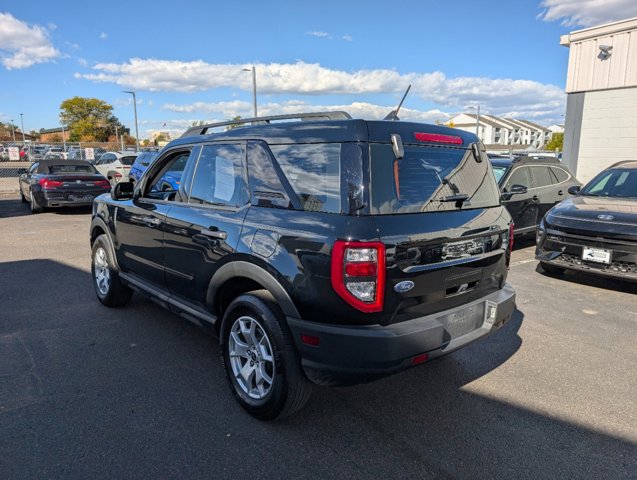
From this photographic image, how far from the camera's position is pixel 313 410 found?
3.11 m

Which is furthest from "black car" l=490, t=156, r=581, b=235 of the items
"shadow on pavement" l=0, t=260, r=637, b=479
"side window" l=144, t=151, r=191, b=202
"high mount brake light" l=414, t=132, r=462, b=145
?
"side window" l=144, t=151, r=191, b=202

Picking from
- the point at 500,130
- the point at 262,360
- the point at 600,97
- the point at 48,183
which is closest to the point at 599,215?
the point at 262,360

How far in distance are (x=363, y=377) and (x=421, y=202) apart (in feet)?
3.56

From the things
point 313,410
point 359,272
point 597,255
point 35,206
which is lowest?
point 313,410

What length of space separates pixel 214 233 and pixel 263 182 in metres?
0.54

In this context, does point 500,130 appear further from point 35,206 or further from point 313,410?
point 313,410

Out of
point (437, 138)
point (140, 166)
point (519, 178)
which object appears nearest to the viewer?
point (437, 138)

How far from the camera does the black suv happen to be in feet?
Result: 8.26

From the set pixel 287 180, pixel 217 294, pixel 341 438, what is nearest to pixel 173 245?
pixel 217 294

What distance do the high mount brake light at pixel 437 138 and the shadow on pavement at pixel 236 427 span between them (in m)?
1.79

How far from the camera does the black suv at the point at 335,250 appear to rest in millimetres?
2518

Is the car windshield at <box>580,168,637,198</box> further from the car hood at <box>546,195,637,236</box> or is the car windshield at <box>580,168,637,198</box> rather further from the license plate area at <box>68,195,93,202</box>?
the license plate area at <box>68,195,93,202</box>

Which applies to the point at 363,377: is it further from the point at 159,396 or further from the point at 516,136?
the point at 516,136

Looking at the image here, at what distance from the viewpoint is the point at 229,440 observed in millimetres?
2760
